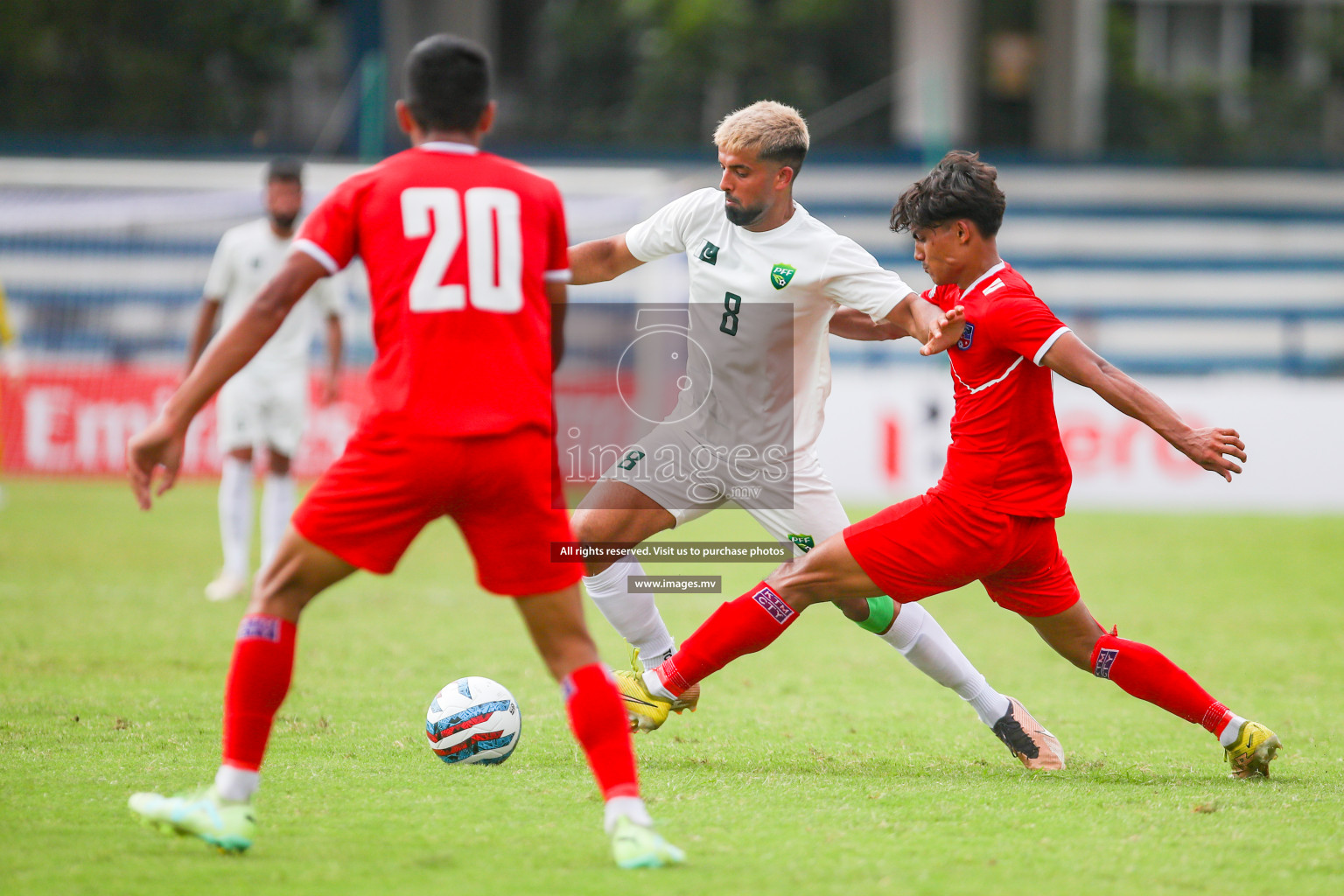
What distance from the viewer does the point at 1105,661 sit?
4.64 meters

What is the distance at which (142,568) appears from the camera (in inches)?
378

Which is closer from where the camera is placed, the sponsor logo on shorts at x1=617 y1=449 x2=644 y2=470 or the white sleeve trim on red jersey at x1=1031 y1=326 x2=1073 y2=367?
the white sleeve trim on red jersey at x1=1031 y1=326 x2=1073 y2=367

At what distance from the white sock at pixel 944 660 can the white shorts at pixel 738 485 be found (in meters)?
0.43

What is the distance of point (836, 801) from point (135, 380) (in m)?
13.0

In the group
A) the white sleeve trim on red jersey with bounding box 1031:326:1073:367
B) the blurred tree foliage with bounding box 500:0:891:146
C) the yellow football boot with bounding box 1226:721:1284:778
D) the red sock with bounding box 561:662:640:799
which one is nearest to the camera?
the red sock with bounding box 561:662:640:799

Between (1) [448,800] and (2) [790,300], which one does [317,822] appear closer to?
(1) [448,800]

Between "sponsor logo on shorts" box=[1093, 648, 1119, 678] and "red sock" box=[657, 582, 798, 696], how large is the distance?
3.49 feet

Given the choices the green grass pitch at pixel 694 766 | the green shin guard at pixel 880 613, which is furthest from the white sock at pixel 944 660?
the green grass pitch at pixel 694 766

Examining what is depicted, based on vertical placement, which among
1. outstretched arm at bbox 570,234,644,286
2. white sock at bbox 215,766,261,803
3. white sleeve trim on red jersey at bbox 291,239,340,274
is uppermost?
outstretched arm at bbox 570,234,644,286

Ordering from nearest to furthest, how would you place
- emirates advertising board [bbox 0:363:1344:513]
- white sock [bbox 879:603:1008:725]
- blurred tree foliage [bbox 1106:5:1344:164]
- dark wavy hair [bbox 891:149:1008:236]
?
1. dark wavy hair [bbox 891:149:1008:236]
2. white sock [bbox 879:603:1008:725]
3. emirates advertising board [bbox 0:363:1344:513]
4. blurred tree foliage [bbox 1106:5:1344:164]

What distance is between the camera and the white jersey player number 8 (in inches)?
133

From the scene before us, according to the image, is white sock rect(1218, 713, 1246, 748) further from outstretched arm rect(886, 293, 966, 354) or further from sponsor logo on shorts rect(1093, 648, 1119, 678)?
outstretched arm rect(886, 293, 966, 354)

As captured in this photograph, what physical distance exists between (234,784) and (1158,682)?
3003mm

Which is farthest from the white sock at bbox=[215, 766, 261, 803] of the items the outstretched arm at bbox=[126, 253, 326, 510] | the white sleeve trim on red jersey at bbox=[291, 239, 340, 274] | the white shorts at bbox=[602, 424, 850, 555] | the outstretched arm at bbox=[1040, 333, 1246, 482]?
the outstretched arm at bbox=[1040, 333, 1246, 482]
